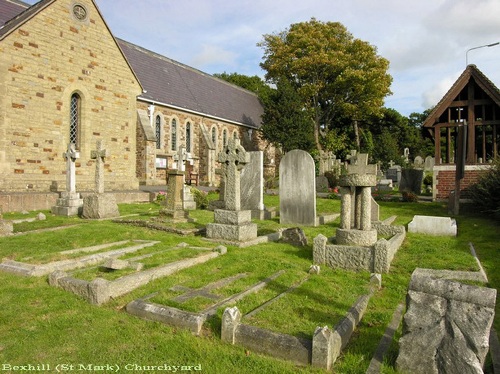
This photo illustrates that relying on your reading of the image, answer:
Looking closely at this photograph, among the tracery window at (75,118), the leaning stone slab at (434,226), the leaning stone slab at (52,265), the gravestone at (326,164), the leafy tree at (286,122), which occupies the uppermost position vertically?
the leafy tree at (286,122)

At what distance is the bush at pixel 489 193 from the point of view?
38.6ft

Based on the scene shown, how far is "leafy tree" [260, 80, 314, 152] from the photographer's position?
1152 inches

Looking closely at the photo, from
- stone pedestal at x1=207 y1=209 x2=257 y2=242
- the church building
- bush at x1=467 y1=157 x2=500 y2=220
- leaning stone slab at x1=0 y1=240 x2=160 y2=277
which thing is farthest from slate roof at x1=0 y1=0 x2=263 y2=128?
bush at x1=467 y1=157 x2=500 y2=220

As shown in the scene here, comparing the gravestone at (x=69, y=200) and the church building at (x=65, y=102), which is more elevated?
the church building at (x=65, y=102)

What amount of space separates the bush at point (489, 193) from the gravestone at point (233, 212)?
26.7 feet

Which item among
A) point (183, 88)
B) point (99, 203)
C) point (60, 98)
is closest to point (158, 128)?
point (183, 88)

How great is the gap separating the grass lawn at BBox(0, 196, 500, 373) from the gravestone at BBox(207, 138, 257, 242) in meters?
0.46

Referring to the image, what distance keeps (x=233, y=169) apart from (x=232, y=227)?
4.54 feet

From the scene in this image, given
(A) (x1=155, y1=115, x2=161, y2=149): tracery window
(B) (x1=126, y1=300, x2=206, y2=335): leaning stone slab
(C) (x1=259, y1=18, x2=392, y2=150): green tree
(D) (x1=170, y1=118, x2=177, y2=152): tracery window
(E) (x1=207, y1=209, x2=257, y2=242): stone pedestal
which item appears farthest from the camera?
(C) (x1=259, y1=18, x2=392, y2=150): green tree

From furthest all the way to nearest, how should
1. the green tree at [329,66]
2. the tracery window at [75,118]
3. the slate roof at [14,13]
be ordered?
1. the green tree at [329,66]
2. the tracery window at [75,118]
3. the slate roof at [14,13]

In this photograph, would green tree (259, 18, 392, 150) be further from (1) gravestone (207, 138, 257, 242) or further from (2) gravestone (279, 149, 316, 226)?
(1) gravestone (207, 138, 257, 242)

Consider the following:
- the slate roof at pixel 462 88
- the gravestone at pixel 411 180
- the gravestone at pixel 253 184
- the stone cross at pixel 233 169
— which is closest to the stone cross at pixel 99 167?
the gravestone at pixel 253 184

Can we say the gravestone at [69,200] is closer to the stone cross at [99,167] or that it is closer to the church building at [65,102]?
the stone cross at [99,167]

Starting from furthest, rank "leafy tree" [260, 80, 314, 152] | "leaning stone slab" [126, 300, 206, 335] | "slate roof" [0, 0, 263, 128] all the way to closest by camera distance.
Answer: "leafy tree" [260, 80, 314, 152], "slate roof" [0, 0, 263, 128], "leaning stone slab" [126, 300, 206, 335]
